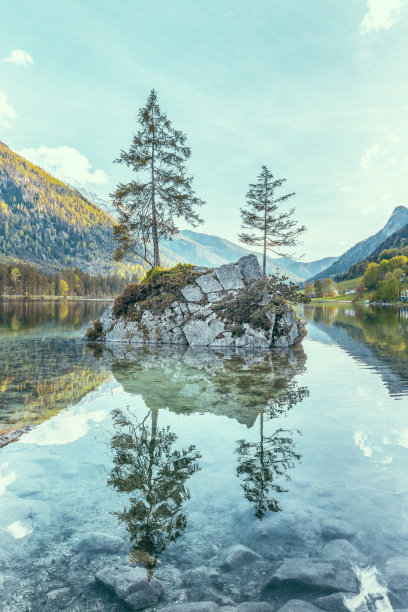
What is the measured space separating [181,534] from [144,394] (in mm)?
8427

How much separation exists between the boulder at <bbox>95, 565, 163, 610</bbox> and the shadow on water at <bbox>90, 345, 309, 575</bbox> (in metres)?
0.24

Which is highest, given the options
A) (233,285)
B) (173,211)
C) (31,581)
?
(173,211)

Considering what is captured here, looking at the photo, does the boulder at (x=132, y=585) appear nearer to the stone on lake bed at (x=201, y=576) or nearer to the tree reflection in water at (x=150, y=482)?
the tree reflection in water at (x=150, y=482)

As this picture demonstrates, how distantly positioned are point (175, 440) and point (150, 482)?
2168mm

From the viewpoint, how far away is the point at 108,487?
22.4 ft

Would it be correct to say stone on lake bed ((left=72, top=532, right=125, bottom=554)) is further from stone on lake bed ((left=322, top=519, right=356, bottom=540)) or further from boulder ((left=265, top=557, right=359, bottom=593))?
stone on lake bed ((left=322, top=519, right=356, bottom=540))

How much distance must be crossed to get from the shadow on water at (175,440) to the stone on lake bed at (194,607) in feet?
2.55

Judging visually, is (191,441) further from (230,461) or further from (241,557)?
(241,557)

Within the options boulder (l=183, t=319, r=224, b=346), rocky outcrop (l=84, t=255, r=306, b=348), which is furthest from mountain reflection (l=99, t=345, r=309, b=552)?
boulder (l=183, t=319, r=224, b=346)

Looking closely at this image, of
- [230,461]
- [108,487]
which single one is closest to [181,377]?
[230,461]

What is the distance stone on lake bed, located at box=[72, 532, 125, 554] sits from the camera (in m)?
5.12

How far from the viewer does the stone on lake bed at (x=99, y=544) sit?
512 cm

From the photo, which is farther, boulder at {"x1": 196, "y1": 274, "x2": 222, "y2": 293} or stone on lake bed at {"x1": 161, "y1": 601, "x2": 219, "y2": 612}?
boulder at {"x1": 196, "y1": 274, "x2": 222, "y2": 293}

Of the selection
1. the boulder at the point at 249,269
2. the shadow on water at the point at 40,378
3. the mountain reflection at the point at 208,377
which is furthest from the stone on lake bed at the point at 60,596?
the boulder at the point at 249,269
